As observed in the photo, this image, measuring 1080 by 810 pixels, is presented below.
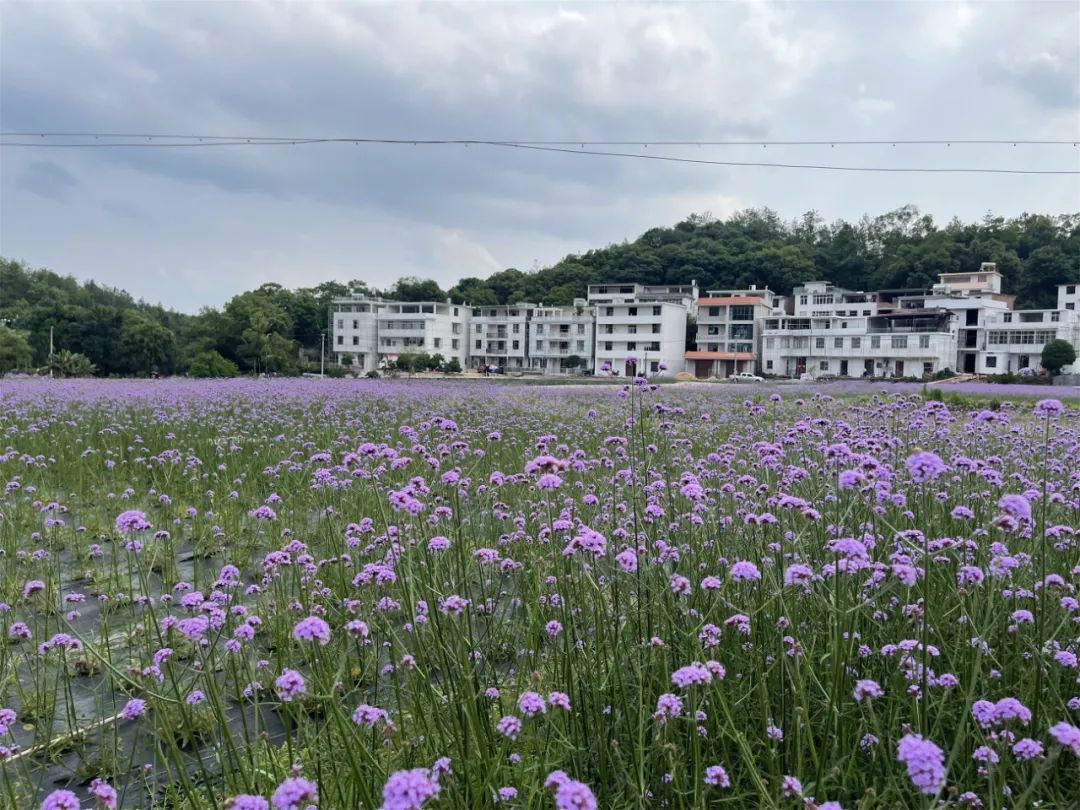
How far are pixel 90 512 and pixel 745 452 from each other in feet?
18.3

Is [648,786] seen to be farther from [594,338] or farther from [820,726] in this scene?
[594,338]

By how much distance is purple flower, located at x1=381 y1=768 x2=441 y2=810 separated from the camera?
3.35ft

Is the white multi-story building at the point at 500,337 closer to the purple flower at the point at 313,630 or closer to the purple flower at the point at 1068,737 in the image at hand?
the purple flower at the point at 313,630

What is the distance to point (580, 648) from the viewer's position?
2.48 meters

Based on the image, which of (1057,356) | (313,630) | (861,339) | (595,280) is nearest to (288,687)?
(313,630)

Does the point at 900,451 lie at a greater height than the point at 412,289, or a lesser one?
lesser

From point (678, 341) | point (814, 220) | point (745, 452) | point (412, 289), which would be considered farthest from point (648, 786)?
point (814, 220)

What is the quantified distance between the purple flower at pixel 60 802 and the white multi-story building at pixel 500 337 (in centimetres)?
7714

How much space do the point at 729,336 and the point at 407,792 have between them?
74.7 metres

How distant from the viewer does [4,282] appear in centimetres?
7662

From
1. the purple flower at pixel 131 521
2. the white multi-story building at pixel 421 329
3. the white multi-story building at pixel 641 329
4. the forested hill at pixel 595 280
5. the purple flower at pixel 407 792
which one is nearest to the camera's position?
the purple flower at pixel 407 792

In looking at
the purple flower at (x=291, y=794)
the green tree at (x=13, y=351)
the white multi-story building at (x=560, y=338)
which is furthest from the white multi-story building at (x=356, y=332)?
the purple flower at (x=291, y=794)

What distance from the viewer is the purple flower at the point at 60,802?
1284 millimetres

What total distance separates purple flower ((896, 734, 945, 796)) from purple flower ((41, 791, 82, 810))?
1.51 meters
